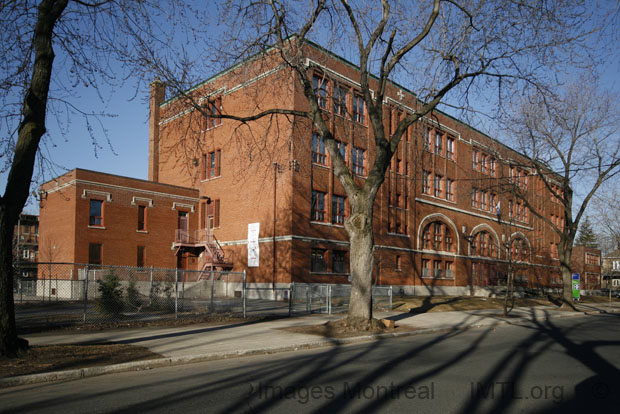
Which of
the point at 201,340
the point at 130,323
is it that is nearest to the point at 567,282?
the point at 201,340

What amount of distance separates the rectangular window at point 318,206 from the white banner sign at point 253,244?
157 inches

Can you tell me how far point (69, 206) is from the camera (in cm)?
3522

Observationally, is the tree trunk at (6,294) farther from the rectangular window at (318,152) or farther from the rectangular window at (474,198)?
the rectangular window at (474,198)

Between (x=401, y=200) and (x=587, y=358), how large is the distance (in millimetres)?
30831

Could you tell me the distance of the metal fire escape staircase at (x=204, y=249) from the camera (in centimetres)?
3747

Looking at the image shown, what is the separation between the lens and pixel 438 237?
152 feet

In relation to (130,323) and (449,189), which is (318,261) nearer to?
(449,189)

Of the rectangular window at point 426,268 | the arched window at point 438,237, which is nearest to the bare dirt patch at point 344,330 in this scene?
the rectangular window at point 426,268

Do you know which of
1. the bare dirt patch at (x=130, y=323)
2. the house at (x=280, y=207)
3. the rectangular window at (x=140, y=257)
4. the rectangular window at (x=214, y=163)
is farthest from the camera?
the rectangular window at (x=214, y=163)

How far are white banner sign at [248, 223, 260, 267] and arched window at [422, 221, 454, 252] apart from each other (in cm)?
1617

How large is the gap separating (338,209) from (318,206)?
2058mm

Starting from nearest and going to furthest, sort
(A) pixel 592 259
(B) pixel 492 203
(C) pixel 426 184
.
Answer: (C) pixel 426 184 < (B) pixel 492 203 < (A) pixel 592 259

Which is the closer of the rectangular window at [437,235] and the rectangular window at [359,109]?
the rectangular window at [359,109]

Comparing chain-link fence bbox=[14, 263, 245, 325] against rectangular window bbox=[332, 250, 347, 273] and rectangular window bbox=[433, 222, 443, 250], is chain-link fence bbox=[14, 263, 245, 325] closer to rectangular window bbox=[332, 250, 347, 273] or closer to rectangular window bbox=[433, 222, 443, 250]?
rectangular window bbox=[332, 250, 347, 273]
